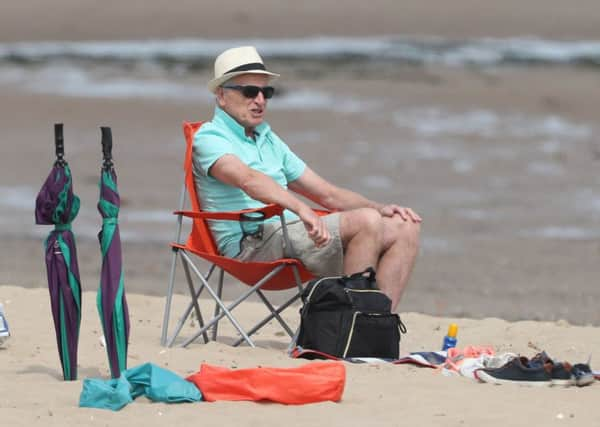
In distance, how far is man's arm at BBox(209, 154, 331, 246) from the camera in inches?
211

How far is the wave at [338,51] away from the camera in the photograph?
17719 millimetres

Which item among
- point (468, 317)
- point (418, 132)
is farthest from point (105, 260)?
point (418, 132)

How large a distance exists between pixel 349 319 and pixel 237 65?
1113mm

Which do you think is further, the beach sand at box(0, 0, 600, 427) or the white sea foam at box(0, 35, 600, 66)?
the white sea foam at box(0, 35, 600, 66)

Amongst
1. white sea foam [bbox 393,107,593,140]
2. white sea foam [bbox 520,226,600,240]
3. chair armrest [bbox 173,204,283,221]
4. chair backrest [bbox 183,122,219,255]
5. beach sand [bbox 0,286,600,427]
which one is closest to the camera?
beach sand [bbox 0,286,600,427]

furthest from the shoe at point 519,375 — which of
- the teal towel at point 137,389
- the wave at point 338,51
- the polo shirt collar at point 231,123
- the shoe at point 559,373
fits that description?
the wave at point 338,51

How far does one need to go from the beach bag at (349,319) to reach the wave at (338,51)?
12238mm

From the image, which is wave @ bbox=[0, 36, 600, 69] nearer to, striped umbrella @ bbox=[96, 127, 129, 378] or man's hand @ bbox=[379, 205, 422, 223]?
man's hand @ bbox=[379, 205, 422, 223]

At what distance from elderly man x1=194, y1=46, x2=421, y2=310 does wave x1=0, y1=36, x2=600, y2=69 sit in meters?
11.7

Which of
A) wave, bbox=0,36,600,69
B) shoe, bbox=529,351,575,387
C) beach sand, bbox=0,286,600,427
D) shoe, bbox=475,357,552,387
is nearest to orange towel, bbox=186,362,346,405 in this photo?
beach sand, bbox=0,286,600,427

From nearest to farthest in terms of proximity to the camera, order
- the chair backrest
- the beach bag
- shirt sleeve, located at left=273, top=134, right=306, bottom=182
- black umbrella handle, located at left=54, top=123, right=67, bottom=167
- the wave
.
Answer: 1. black umbrella handle, located at left=54, top=123, right=67, bottom=167
2. the beach bag
3. the chair backrest
4. shirt sleeve, located at left=273, top=134, right=306, bottom=182
5. the wave

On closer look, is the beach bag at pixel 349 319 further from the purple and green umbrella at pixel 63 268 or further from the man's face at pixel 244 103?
the purple and green umbrella at pixel 63 268

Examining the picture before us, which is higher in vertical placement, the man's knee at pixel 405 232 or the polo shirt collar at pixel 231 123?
the polo shirt collar at pixel 231 123

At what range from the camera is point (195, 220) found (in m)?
5.70
